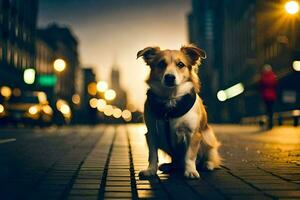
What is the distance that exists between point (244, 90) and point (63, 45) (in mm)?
69946

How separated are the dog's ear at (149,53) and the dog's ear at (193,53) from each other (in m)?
0.29

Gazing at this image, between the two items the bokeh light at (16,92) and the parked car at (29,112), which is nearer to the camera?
the parked car at (29,112)

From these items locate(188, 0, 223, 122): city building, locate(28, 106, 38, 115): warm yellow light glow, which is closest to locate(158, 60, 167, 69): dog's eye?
locate(28, 106, 38, 115): warm yellow light glow

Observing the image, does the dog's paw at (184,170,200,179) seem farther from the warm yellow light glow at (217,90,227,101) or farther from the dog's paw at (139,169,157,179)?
the warm yellow light glow at (217,90,227,101)

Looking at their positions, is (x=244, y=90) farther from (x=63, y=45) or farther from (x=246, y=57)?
(x=63, y=45)

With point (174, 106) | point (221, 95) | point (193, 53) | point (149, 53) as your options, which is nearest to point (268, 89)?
point (193, 53)

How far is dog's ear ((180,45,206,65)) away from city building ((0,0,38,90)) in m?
46.1

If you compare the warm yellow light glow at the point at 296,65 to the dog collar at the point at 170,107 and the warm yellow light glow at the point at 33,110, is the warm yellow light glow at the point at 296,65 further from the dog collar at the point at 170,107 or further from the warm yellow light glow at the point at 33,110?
the dog collar at the point at 170,107

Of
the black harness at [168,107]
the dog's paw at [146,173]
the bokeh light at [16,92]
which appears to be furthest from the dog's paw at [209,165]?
the bokeh light at [16,92]

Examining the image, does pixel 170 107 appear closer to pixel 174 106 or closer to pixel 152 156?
pixel 174 106

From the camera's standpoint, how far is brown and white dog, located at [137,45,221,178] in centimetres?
609

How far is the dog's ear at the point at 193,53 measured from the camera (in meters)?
6.30

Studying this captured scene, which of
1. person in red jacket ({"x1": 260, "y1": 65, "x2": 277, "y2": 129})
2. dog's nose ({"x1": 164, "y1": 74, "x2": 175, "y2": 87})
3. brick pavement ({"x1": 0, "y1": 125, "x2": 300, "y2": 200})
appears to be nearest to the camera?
brick pavement ({"x1": 0, "y1": 125, "x2": 300, "y2": 200})

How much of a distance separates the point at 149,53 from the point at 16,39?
53703 mm
